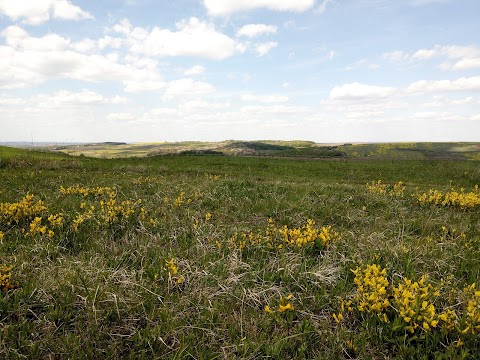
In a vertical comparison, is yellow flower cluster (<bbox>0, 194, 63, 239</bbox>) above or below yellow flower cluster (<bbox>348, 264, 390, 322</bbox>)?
above

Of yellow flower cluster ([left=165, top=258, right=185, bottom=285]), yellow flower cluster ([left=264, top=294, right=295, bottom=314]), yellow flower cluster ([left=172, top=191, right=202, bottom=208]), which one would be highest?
yellow flower cluster ([left=172, top=191, right=202, bottom=208])

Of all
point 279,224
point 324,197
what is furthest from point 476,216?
point 279,224

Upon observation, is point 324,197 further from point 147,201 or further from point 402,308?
point 402,308

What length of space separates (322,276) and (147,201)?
6.92 meters

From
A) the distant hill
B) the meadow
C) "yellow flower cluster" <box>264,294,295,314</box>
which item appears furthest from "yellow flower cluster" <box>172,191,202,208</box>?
the distant hill

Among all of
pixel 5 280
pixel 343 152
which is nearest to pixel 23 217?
pixel 5 280

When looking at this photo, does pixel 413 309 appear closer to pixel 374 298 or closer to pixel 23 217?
pixel 374 298

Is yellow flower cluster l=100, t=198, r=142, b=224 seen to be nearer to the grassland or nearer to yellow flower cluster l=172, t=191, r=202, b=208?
yellow flower cluster l=172, t=191, r=202, b=208

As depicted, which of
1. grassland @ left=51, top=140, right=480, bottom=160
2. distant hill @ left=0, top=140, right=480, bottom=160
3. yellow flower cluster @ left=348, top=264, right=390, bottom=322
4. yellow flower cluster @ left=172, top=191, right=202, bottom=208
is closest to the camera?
yellow flower cluster @ left=348, top=264, right=390, bottom=322

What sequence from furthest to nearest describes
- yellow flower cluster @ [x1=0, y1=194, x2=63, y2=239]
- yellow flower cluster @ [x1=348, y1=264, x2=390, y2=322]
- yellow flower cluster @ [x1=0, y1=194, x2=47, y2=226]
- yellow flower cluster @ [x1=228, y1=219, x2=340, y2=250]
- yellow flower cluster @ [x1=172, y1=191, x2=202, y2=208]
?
yellow flower cluster @ [x1=172, y1=191, x2=202, y2=208], yellow flower cluster @ [x1=0, y1=194, x2=47, y2=226], yellow flower cluster @ [x1=0, y1=194, x2=63, y2=239], yellow flower cluster @ [x1=228, y1=219, x2=340, y2=250], yellow flower cluster @ [x1=348, y1=264, x2=390, y2=322]

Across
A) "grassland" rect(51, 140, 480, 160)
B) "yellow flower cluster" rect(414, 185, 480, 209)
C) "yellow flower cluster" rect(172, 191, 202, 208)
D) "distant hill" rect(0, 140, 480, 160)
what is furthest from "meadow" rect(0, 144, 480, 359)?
"grassland" rect(51, 140, 480, 160)

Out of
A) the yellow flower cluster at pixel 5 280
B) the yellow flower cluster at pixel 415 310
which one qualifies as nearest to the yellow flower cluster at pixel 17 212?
the yellow flower cluster at pixel 5 280

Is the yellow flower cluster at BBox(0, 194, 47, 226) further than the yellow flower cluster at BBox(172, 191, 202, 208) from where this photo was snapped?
No

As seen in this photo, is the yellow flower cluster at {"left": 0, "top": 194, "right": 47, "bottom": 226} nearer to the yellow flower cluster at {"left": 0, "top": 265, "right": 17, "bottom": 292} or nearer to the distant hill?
the yellow flower cluster at {"left": 0, "top": 265, "right": 17, "bottom": 292}
